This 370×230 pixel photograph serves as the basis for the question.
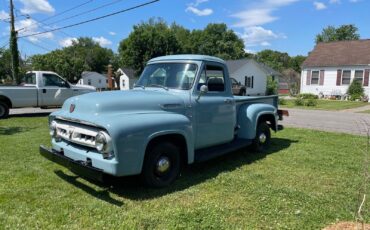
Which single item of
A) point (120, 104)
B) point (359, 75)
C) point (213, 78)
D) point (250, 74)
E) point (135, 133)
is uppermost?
point (250, 74)

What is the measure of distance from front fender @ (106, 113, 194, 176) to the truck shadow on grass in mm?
583

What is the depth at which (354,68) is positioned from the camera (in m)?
31.2

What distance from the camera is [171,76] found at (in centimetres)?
595

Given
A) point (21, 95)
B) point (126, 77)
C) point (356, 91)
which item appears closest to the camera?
point (21, 95)

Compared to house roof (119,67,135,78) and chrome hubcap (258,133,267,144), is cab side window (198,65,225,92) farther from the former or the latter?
house roof (119,67,135,78)

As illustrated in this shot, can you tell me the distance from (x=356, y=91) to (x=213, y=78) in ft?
93.6

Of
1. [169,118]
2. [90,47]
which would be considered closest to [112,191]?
[169,118]

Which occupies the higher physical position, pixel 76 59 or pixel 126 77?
pixel 76 59

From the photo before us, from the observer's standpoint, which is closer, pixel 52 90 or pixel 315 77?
pixel 52 90

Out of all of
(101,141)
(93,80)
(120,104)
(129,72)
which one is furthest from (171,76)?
(93,80)

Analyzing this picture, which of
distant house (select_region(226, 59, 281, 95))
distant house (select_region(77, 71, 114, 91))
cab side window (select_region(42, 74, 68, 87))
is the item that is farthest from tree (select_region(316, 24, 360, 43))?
cab side window (select_region(42, 74, 68, 87))

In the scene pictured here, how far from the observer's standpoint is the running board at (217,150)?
580 cm

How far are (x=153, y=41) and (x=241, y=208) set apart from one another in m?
44.3

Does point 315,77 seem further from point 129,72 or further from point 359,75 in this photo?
point 129,72
